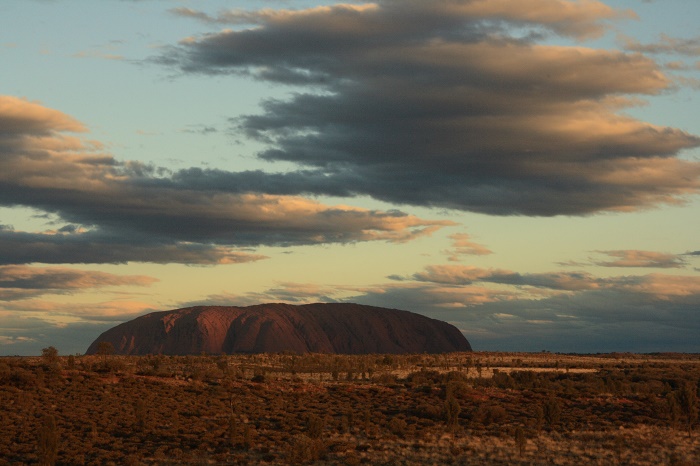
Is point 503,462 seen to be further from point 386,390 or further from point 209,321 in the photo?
point 209,321

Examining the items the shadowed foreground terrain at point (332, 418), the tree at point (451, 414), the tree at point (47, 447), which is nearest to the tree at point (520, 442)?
the shadowed foreground terrain at point (332, 418)

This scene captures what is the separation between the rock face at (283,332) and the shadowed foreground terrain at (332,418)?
216 feet

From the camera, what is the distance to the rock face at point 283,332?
138m

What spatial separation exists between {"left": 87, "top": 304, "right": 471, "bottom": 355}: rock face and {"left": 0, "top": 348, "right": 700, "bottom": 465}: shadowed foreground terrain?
65763 mm

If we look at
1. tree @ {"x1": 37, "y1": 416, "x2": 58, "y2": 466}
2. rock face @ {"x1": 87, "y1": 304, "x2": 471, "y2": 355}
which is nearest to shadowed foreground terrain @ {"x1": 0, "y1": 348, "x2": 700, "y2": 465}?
tree @ {"x1": 37, "y1": 416, "x2": 58, "y2": 466}

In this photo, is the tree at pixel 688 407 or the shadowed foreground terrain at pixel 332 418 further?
the tree at pixel 688 407

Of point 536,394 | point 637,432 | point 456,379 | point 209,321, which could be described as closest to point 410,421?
point 637,432

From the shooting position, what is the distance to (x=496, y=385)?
65.2 metres

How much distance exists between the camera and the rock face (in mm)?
137875

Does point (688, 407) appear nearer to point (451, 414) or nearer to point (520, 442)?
point (451, 414)

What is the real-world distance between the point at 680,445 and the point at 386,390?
2481 centimetres

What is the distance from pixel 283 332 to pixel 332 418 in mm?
91996

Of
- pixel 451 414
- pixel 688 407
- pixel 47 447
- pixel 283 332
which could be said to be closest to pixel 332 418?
pixel 451 414

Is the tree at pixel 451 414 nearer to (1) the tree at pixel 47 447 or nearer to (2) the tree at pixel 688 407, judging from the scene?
(2) the tree at pixel 688 407
